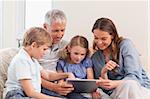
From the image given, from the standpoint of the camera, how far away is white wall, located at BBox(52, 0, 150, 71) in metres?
2.54

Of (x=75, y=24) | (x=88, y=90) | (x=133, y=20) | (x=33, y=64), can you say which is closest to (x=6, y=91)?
(x=33, y=64)

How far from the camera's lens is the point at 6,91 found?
170cm

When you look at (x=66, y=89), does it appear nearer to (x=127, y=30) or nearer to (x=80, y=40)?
(x=80, y=40)

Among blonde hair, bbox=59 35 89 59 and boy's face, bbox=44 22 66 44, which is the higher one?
boy's face, bbox=44 22 66 44

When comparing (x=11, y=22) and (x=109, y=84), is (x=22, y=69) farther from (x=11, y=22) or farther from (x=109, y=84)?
(x=11, y=22)

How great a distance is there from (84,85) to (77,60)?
0.27 m

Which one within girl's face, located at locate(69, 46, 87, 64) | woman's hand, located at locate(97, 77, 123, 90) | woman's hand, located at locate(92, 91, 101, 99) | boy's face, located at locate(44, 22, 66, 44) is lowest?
woman's hand, located at locate(92, 91, 101, 99)

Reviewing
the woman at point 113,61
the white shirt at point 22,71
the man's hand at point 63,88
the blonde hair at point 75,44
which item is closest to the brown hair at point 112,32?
the woman at point 113,61

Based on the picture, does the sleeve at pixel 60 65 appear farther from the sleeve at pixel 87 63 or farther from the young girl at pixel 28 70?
the young girl at pixel 28 70

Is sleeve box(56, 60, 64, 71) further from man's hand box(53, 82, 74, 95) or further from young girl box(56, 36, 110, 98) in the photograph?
man's hand box(53, 82, 74, 95)

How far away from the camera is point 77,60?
201cm

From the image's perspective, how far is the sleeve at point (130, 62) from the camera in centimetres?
191

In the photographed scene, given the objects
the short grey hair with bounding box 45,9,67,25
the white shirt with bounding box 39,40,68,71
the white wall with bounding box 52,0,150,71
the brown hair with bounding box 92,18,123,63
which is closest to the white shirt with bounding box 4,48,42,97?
the white shirt with bounding box 39,40,68,71

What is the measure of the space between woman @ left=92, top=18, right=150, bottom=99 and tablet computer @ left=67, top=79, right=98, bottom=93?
51 millimetres
